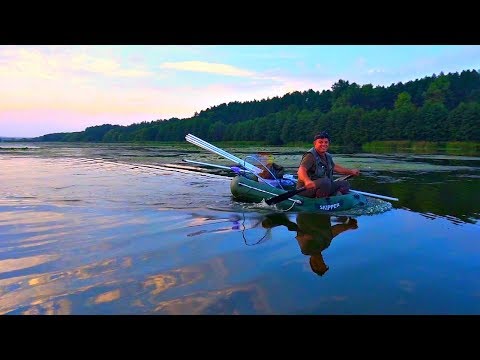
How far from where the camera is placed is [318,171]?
9641mm

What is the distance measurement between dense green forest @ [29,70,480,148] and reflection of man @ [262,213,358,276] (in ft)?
212

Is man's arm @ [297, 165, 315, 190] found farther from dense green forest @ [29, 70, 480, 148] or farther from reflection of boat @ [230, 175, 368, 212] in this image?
dense green forest @ [29, 70, 480, 148]

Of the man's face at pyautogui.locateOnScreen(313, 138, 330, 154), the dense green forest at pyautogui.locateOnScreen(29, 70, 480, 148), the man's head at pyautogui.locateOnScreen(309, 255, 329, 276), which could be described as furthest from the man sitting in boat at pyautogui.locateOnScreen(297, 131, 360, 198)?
the dense green forest at pyautogui.locateOnScreen(29, 70, 480, 148)

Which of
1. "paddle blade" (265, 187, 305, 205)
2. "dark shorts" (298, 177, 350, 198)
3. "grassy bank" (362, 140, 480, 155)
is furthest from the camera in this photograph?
"grassy bank" (362, 140, 480, 155)

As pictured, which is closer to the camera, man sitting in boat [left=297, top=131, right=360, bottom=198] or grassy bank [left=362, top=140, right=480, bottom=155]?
man sitting in boat [left=297, top=131, right=360, bottom=198]

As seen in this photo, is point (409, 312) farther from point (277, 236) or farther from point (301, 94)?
point (301, 94)

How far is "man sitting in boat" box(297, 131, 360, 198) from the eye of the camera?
9.35m

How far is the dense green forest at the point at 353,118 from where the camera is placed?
7125 centimetres

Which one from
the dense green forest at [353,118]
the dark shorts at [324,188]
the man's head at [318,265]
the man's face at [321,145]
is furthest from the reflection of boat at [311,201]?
the dense green forest at [353,118]
